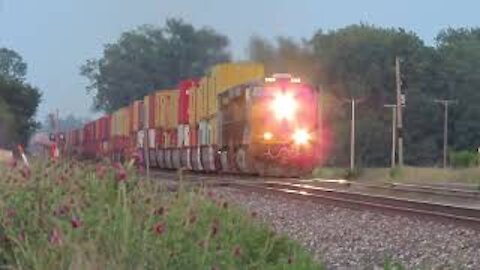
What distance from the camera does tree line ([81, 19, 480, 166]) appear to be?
8219cm

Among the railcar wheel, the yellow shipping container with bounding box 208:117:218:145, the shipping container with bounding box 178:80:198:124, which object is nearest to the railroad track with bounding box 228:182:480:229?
the railcar wheel

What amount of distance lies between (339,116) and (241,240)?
75602 mm

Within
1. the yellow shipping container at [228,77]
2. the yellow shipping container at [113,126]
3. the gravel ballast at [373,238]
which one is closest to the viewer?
the gravel ballast at [373,238]

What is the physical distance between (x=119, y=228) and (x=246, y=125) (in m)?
24.9

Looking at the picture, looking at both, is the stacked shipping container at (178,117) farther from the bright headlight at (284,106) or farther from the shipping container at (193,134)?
the bright headlight at (284,106)

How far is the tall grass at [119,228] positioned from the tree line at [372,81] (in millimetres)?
64516

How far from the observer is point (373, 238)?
13383 millimetres

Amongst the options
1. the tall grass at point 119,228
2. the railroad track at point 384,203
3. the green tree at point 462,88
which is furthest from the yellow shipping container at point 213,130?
the green tree at point 462,88

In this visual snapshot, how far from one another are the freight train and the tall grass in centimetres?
1550

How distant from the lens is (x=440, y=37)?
350 ft

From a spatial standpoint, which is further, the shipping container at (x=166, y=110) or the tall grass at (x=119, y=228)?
the shipping container at (x=166, y=110)

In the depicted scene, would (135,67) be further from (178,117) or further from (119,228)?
(119,228)

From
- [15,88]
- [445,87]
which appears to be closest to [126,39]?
[15,88]

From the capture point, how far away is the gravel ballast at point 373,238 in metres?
11.1
